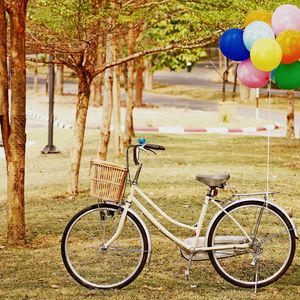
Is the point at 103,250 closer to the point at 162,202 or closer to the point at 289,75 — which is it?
the point at 289,75

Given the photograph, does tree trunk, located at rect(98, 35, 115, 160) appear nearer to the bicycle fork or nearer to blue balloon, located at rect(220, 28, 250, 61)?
blue balloon, located at rect(220, 28, 250, 61)

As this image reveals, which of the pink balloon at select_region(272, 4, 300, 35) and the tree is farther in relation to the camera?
the tree

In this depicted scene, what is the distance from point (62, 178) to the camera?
16.5 m

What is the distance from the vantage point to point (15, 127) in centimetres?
966

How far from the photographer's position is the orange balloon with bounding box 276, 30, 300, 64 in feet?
27.7

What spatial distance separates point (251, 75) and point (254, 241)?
169 cm

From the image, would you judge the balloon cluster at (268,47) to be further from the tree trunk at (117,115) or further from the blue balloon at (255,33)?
the tree trunk at (117,115)

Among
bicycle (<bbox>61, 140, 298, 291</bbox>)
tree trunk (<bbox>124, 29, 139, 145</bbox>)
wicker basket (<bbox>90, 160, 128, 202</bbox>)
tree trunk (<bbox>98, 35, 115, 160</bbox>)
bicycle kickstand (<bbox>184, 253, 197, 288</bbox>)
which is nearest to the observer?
wicker basket (<bbox>90, 160, 128, 202</bbox>)

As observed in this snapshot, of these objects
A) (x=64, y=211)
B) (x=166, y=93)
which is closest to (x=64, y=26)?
(x=64, y=211)

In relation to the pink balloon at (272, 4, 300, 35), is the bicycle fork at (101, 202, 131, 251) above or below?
below

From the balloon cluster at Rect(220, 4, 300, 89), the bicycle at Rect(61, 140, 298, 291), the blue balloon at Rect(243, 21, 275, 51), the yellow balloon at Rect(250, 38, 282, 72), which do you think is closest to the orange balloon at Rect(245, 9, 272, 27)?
the balloon cluster at Rect(220, 4, 300, 89)

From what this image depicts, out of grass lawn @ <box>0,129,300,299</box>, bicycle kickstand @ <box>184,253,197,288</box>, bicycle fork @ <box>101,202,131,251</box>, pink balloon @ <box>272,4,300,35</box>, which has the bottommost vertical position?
grass lawn @ <box>0,129,300,299</box>

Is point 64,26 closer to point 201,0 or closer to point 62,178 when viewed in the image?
point 201,0

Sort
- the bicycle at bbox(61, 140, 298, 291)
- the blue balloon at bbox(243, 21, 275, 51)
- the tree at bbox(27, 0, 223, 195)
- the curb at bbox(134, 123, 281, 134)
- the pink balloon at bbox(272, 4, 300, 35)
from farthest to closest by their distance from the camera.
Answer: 1. the curb at bbox(134, 123, 281, 134)
2. the tree at bbox(27, 0, 223, 195)
3. the pink balloon at bbox(272, 4, 300, 35)
4. the blue balloon at bbox(243, 21, 275, 51)
5. the bicycle at bbox(61, 140, 298, 291)
